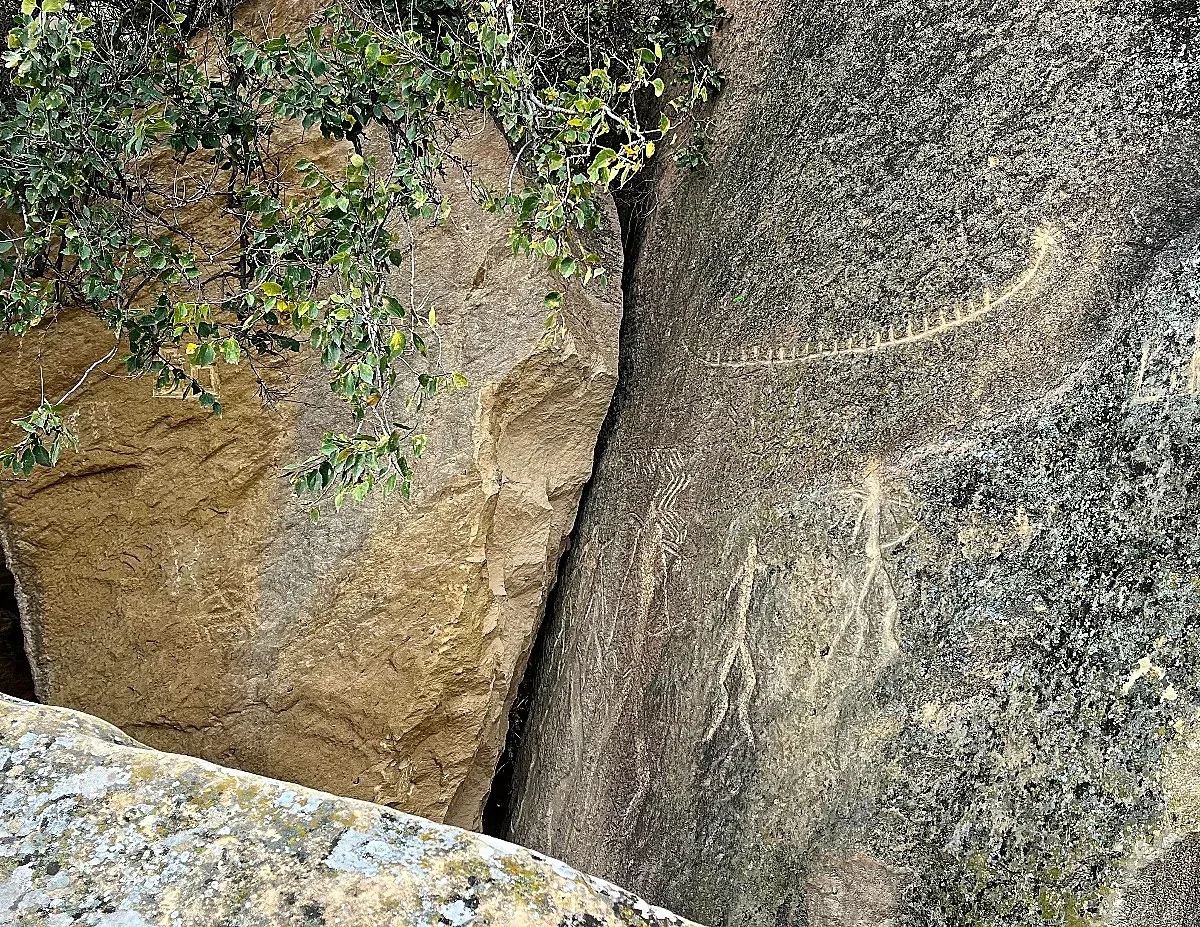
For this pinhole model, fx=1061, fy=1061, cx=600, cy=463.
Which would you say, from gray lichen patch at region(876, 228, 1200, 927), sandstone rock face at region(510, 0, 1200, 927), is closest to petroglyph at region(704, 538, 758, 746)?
sandstone rock face at region(510, 0, 1200, 927)

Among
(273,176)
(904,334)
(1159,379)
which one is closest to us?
(1159,379)

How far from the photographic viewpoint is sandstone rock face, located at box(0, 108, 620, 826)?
10.3 ft

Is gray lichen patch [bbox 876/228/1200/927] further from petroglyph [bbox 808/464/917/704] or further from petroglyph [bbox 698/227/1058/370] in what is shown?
petroglyph [bbox 698/227/1058/370]

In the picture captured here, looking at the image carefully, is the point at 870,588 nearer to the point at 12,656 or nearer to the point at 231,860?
the point at 231,860

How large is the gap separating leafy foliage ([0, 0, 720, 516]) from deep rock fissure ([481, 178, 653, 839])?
1.64 ft

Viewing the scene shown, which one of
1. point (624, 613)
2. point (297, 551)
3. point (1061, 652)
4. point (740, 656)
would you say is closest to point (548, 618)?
point (624, 613)

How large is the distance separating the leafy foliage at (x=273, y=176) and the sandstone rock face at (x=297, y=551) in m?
0.12

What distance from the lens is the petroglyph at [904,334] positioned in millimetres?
2492

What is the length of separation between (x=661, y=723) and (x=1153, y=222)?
5.81 feet

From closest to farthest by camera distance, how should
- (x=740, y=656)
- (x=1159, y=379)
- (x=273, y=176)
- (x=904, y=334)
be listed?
(x=1159, y=379)
(x=904, y=334)
(x=740, y=656)
(x=273, y=176)

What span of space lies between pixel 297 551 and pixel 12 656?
118cm

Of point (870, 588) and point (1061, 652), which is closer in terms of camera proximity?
point (1061, 652)

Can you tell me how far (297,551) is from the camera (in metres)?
3.21

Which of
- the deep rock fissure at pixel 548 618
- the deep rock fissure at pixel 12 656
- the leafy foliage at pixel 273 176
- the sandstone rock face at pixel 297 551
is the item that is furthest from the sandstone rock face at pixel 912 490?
the deep rock fissure at pixel 12 656
